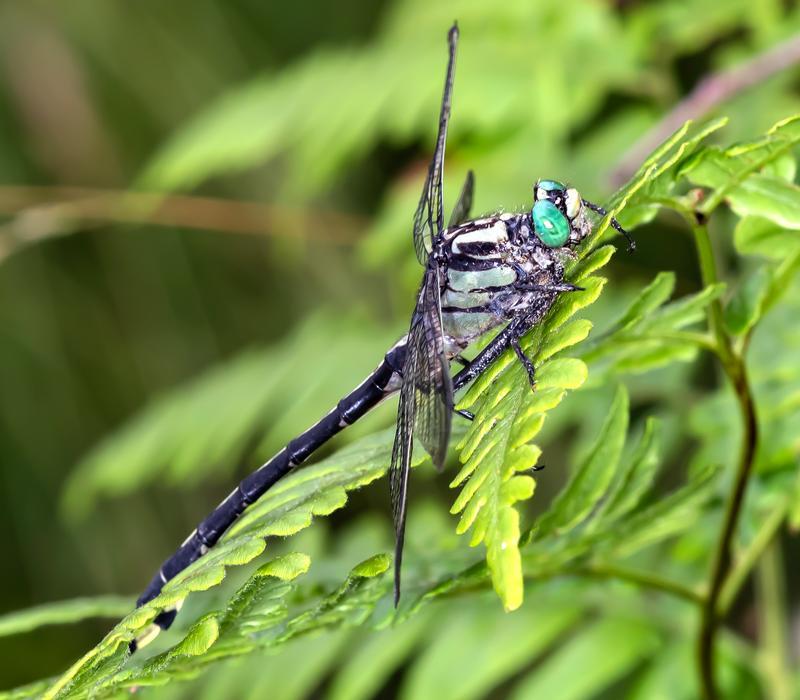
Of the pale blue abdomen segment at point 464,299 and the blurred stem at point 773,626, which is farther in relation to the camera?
the blurred stem at point 773,626

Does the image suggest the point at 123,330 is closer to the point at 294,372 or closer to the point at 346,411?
the point at 294,372

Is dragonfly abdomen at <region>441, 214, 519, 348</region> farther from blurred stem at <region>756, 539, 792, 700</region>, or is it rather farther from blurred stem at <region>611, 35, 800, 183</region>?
blurred stem at <region>756, 539, 792, 700</region>

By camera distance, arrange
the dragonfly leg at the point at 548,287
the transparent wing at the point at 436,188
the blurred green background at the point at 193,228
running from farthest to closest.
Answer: the blurred green background at the point at 193,228
the transparent wing at the point at 436,188
the dragonfly leg at the point at 548,287

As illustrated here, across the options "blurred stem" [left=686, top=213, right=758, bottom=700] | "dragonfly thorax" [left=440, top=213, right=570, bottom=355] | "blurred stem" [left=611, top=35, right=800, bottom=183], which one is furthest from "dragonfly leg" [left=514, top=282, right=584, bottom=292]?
"blurred stem" [left=611, top=35, right=800, bottom=183]

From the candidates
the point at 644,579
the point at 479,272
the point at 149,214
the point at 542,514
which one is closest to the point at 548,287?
the point at 479,272

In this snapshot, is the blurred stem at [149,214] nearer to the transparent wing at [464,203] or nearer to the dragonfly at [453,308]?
the transparent wing at [464,203]

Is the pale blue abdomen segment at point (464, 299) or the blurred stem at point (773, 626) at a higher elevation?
the pale blue abdomen segment at point (464, 299)

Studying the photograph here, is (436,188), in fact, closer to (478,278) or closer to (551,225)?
(478,278)

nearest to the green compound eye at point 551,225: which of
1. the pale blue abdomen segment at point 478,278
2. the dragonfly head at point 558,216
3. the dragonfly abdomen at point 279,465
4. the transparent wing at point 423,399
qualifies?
the dragonfly head at point 558,216
